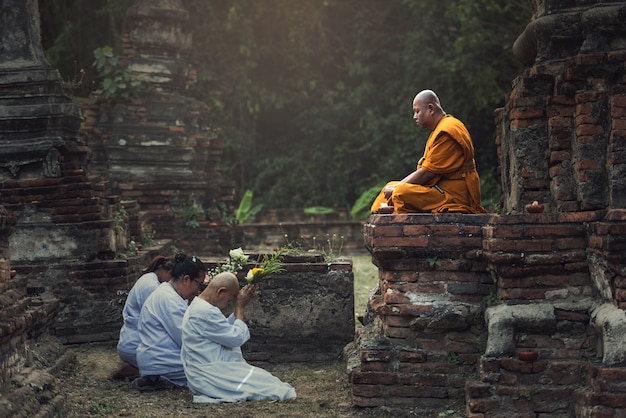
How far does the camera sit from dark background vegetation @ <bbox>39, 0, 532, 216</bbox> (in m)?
17.3

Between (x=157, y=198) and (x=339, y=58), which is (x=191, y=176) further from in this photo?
(x=339, y=58)

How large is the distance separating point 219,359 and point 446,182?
6.46 feet

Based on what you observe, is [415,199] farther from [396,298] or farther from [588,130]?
[588,130]

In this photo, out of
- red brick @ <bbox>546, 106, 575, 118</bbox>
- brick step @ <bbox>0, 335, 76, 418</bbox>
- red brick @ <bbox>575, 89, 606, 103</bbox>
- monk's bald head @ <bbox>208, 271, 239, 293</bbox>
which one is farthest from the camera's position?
monk's bald head @ <bbox>208, 271, 239, 293</bbox>

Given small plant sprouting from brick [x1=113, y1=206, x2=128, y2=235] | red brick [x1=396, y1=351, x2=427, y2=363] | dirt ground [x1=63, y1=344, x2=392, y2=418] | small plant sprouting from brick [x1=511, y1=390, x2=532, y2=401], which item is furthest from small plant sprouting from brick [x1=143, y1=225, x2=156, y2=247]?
small plant sprouting from brick [x1=511, y1=390, x2=532, y2=401]

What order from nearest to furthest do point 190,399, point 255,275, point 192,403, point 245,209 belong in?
1. point 192,403
2. point 190,399
3. point 255,275
4. point 245,209

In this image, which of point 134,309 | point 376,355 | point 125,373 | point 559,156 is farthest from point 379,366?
point 134,309

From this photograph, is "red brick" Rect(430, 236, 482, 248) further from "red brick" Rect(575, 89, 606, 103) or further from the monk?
"red brick" Rect(575, 89, 606, 103)

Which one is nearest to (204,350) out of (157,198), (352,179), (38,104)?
(38,104)

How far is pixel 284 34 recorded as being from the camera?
733 inches

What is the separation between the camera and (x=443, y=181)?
6.09m

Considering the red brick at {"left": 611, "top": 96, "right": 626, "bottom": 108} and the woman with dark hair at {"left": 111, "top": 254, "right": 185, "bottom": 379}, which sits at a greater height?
the red brick at {"left": 611, "top": 96, "right": 626, "bottom": 108}

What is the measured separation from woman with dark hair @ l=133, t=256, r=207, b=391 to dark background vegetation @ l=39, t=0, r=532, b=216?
10.4 meters

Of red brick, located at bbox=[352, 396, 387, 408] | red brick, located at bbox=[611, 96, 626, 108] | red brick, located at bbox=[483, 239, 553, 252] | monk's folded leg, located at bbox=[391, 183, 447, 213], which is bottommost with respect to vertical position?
red brick, located at bbox=[352, 396, 387, 408]
